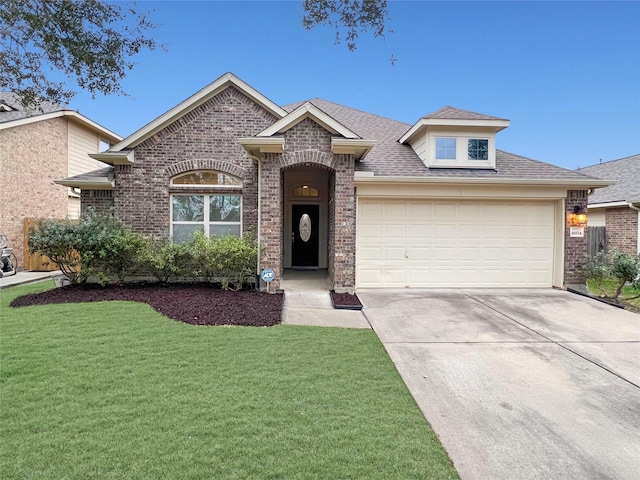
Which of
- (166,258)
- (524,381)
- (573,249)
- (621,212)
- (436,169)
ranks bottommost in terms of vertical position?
(524,381)

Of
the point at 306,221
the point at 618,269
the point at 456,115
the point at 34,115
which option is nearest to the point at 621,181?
the point at 618,269

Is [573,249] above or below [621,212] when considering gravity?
below

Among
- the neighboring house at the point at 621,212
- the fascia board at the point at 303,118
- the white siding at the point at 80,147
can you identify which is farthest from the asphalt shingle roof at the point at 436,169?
the white siding at the point at 80,147

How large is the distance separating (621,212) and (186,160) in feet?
48.4

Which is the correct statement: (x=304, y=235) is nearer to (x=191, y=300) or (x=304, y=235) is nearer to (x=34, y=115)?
(x=191, y=300)

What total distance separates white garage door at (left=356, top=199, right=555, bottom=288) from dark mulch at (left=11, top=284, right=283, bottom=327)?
3.11m

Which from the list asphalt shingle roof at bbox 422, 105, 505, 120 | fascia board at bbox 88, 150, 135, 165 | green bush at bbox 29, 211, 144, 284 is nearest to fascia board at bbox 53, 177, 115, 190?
fascia board at bbox 88, 150, 135, 165

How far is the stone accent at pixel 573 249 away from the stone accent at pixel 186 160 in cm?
827

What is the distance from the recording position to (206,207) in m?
9.48

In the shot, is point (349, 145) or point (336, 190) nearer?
point (349, 145)

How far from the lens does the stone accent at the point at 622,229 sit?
12055 millimetres

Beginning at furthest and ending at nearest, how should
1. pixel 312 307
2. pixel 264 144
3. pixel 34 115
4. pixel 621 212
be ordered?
pixel 34 115 → pixel 621 212 → pixel 264 144 → pixel 312 307

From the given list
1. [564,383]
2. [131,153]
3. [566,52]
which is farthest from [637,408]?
[566,52]

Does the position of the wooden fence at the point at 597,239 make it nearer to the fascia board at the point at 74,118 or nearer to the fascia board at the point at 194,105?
the fascia board at the point at 194,105
